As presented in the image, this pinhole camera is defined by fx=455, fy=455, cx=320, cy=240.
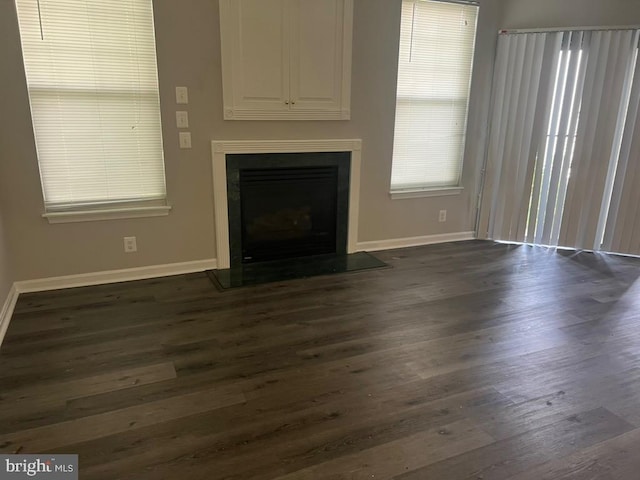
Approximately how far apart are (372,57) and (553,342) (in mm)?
2578

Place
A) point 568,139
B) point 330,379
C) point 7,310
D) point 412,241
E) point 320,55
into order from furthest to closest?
point 412,241 < point 568,139 < point 320,55 < point 7,310 < point 330,379

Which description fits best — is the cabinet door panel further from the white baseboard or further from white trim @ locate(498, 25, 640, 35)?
white trim @ locate(498, 25, 640, 35)

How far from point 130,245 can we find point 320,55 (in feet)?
6.82

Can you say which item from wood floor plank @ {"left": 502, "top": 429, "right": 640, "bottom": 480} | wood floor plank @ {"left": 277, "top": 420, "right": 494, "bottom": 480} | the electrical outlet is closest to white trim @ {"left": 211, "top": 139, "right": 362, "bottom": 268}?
the electrical outlet

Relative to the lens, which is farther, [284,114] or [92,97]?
[284,114]

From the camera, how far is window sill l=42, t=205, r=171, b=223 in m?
3.17

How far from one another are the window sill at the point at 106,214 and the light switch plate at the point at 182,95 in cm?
78

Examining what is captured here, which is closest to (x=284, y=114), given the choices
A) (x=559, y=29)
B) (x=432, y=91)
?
(x=432, y=91)

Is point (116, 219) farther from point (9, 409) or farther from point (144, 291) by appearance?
point (9, 409)

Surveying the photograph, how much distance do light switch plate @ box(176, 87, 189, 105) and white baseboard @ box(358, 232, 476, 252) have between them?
1940 mm

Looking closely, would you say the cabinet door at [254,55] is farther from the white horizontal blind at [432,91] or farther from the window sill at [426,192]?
the window sill at [426,192]

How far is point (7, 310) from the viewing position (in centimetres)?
283

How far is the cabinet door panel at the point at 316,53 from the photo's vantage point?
3475mm

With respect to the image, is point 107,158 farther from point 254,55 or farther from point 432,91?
point 432,91
